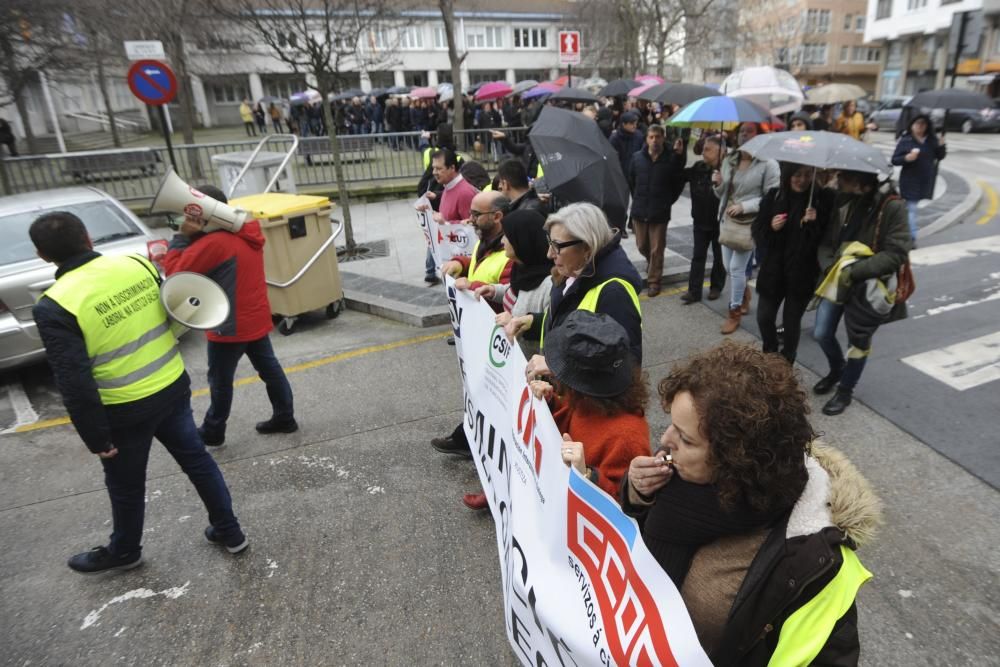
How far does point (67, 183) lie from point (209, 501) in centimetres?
1150

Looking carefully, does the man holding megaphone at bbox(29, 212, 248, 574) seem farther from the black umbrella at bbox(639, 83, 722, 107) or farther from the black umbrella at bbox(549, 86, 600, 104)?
the black umbrella at bbox(549, 86, 600, 104)

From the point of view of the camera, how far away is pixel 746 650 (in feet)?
4.73

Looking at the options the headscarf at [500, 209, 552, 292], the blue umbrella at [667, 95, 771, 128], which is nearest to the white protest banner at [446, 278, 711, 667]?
the headscarf at [500, 209, 552, 292]

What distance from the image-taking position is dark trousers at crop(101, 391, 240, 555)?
307cm

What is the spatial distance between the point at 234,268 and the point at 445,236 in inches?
107

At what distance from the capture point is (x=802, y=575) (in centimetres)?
134

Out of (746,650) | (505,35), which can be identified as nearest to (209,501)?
(746,650)

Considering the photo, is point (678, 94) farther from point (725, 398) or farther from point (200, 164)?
point (200, 164)

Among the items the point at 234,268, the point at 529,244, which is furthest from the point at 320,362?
the point at 529,244

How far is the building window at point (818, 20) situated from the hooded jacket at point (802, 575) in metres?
64.1

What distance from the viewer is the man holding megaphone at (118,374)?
8.91 ft

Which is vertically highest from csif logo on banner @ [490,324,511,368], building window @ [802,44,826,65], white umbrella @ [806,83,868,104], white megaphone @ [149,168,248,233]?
building window @ [802,44,826,65]

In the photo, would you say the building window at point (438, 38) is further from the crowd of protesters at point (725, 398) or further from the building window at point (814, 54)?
the crowd of protesters at point (725, 398)

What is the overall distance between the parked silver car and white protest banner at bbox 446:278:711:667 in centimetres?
459
